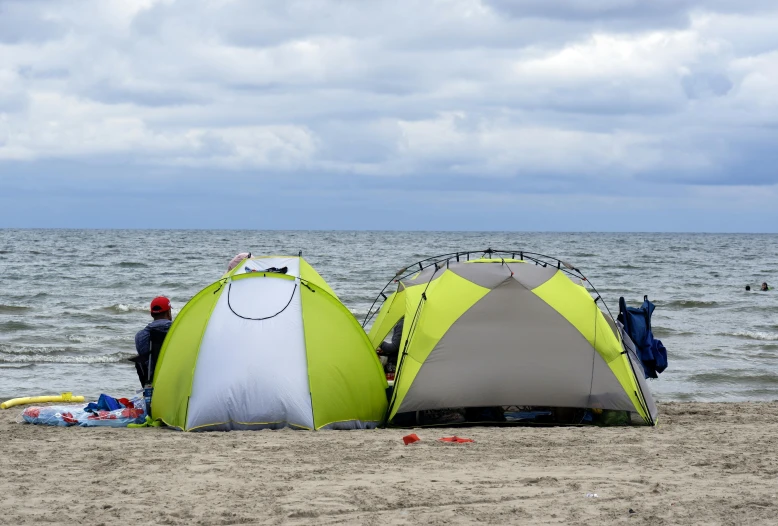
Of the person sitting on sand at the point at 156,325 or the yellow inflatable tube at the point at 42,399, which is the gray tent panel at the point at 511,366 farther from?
the yellow inflatable tube at the point at 42,399

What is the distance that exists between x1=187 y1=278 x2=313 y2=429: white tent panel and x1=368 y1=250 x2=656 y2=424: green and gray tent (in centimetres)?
103

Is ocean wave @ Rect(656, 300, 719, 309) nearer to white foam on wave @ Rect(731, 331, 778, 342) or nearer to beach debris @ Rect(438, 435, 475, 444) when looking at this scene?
white foam on wave @ Rect(731, 331, 778, 342)

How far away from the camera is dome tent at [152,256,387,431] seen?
8.02m

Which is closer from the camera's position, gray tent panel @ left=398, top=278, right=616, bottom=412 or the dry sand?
the dry sand

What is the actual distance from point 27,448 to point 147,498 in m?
2.18

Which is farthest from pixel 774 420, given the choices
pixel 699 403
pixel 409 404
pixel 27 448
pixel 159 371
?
pixel 27 448

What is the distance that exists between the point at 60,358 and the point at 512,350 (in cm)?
904

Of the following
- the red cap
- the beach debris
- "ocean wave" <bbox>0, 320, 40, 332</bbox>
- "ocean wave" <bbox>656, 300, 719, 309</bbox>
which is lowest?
"ocean wave" <bbox>0, 320, 40, 332</bbox>

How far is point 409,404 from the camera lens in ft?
27.1

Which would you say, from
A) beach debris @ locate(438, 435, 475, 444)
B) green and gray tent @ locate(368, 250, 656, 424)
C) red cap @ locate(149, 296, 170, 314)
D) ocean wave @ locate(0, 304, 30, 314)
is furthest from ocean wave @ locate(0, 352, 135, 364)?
beach debris @ locate(438, 435, 475, 444)

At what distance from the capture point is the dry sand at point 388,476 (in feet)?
17.5

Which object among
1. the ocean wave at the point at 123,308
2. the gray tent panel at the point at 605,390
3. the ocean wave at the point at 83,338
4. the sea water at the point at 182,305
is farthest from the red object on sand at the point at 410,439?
the ocean wave at the point at 123,308

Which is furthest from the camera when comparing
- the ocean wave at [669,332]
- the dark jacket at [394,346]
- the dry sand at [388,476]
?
the ocean wave at [669,332]

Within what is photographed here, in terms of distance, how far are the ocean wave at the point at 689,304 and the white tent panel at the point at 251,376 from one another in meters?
17.7
